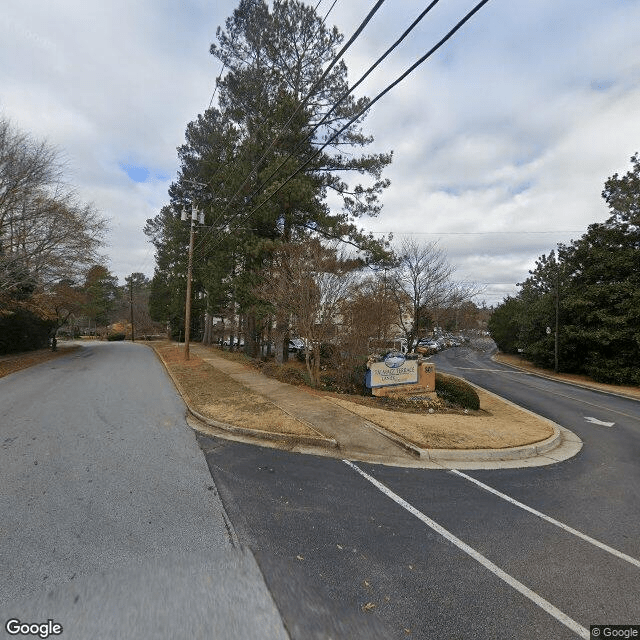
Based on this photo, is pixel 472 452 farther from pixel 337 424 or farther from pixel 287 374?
pixel 287 374

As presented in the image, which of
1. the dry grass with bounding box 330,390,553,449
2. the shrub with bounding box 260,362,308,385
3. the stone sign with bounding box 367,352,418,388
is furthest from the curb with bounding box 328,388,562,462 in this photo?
the shrub with bounding box 260,362,308,385

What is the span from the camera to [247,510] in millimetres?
3771

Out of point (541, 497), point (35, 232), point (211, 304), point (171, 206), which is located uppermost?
point (171, 206)

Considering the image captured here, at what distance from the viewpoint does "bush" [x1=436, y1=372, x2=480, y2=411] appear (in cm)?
1100

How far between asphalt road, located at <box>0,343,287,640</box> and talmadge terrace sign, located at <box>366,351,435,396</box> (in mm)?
6028

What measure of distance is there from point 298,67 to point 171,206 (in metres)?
20.8

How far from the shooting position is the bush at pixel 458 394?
11000 millimetres

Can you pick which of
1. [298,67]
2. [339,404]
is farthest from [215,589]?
[298,67]

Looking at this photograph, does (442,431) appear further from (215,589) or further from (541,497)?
(215,589)

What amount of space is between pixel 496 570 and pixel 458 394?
8838 millimetres

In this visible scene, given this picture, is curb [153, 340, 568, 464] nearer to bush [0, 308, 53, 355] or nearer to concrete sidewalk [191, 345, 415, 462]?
concrete sidewalk [191, 345, 415, 462]

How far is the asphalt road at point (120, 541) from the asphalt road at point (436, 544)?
0.28m

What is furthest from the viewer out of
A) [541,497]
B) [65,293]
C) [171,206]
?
[171,206]

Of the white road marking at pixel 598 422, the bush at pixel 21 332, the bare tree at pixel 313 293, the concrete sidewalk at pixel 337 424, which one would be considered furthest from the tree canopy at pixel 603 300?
the bush at pixel 21 332
